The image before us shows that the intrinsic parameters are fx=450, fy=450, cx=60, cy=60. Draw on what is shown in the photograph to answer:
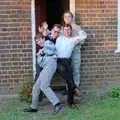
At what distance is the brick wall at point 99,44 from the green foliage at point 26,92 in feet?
4.26

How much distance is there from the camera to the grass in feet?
27.3

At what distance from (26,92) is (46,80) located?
968mm

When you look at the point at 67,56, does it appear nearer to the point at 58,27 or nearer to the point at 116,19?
the point at 58,27

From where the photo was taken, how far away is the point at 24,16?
9.68m

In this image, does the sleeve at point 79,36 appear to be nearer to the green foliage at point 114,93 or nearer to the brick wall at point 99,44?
the brick wall at point 99,44

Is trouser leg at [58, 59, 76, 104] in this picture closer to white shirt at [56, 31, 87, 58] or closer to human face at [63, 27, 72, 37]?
white shirt at [56, 31, 87, 58]

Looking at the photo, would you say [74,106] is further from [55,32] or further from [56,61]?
[55,32]

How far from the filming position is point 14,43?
9.69 meters

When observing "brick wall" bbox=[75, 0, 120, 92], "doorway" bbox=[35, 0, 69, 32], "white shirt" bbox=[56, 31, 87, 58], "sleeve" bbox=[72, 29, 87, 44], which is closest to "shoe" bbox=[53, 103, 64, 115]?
"white shirt" bbox=[56, 31, 87, 58]

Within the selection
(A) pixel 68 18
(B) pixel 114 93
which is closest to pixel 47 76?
(A) pixel 68 18

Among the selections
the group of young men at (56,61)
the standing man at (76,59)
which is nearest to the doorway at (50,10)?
the standing man at (76,59)

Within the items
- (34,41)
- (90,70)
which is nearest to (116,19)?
(90,70)

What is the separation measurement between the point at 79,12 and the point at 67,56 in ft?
4.70

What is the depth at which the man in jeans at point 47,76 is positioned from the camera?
8.59m
